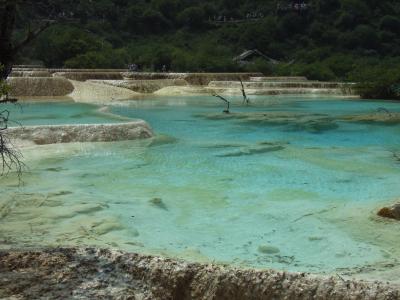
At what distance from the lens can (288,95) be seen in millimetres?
23438

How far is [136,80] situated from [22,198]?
18280 mm

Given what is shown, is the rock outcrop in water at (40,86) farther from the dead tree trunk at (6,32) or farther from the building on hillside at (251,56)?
the building on hillside at (251,56)

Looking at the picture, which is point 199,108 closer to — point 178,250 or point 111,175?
point 111,175

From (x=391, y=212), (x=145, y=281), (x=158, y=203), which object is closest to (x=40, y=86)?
(x=158, y=203)

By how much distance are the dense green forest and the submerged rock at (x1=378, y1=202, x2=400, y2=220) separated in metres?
31.9

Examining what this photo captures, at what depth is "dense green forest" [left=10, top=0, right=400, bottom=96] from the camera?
39.1 m

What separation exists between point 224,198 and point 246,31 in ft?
149

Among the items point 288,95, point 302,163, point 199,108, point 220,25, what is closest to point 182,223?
point 302,163

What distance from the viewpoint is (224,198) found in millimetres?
5828

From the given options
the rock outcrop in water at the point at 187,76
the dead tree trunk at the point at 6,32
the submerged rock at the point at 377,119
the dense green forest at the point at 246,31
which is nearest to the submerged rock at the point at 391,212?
the dead tree trunk at the point at 6,32

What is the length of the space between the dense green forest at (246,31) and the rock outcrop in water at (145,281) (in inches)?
1307

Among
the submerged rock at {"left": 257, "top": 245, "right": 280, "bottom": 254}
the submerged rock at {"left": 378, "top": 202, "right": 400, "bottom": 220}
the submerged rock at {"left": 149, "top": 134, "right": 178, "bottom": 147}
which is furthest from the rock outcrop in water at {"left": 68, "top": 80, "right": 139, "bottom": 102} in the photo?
the submerged rock at {"left": 257, "top": 245, "right": 280, "bottom": 254}

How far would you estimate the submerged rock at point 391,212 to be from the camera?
188 inches

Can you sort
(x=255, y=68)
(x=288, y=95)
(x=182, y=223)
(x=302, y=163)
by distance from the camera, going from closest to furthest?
(x=182, y=223) < (x=302, y=163) < (x=288, y=95) < (x=255, y=68)
